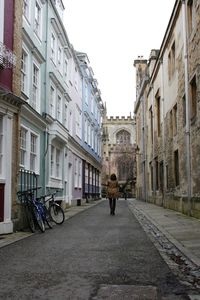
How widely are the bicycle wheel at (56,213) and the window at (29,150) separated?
172 centimetres

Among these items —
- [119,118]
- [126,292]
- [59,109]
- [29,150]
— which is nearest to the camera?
[126,292]

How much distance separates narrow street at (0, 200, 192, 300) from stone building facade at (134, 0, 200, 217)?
6.45m

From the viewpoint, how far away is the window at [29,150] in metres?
14.5

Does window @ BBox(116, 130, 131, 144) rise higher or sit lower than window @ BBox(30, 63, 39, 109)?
higher

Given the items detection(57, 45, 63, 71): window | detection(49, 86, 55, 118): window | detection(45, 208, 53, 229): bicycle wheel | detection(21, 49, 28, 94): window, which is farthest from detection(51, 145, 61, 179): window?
detection(45, 208, 53, 229): bicycle wheel

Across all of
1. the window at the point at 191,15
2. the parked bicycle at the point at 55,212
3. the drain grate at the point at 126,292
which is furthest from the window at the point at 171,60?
the drain grate at the point at 126,292

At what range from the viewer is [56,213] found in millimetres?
14156

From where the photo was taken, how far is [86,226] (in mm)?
13469

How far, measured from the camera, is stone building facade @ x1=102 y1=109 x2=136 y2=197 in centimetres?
7269

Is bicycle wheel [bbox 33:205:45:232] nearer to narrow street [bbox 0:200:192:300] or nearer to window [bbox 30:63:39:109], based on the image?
narrow street [bbox 0:200:192:300]

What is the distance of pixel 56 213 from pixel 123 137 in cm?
6811

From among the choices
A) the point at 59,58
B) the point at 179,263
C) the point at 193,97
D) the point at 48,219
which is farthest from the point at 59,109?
the point at 179,263

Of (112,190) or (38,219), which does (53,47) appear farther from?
(38,219)

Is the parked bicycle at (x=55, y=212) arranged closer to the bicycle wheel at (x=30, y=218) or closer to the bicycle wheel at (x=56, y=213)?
the bicycle wheel at (x=56, y=213)
